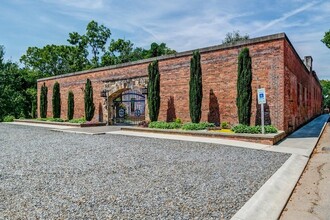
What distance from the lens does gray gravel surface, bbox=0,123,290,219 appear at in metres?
3.19

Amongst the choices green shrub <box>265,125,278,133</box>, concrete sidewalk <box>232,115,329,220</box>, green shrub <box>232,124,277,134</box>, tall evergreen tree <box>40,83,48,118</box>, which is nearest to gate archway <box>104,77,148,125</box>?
green shrub <box>232,124,277,134</box>

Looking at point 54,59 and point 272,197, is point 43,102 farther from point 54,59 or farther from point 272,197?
point 272,197

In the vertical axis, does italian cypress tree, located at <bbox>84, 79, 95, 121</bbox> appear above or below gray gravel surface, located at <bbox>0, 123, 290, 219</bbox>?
above

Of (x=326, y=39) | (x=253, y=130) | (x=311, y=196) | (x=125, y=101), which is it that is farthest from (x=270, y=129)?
(x=326, y=39)

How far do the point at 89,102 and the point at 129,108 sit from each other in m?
3.04

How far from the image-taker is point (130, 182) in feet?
14.5

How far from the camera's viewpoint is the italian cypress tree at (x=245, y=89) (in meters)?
11.0

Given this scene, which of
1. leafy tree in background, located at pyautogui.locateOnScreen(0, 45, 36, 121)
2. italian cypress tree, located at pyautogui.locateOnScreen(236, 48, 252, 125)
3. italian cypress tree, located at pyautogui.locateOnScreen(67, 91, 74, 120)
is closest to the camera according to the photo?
italian cypress tree, located at pyautogui.locateOnScreen(236, 48, 252, 125)

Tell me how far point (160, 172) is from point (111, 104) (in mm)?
13962

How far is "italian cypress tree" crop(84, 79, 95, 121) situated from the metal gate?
1734mm

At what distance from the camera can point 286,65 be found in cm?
1125

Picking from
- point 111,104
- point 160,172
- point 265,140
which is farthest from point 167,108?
point 160,172

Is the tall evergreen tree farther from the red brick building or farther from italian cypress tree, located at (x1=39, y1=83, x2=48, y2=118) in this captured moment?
the red brick building

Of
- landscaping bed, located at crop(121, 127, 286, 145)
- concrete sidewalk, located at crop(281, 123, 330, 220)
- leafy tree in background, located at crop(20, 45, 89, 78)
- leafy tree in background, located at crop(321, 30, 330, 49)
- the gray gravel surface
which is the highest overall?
leafy tree in background, located at crop(20, 45, 89, 78)
